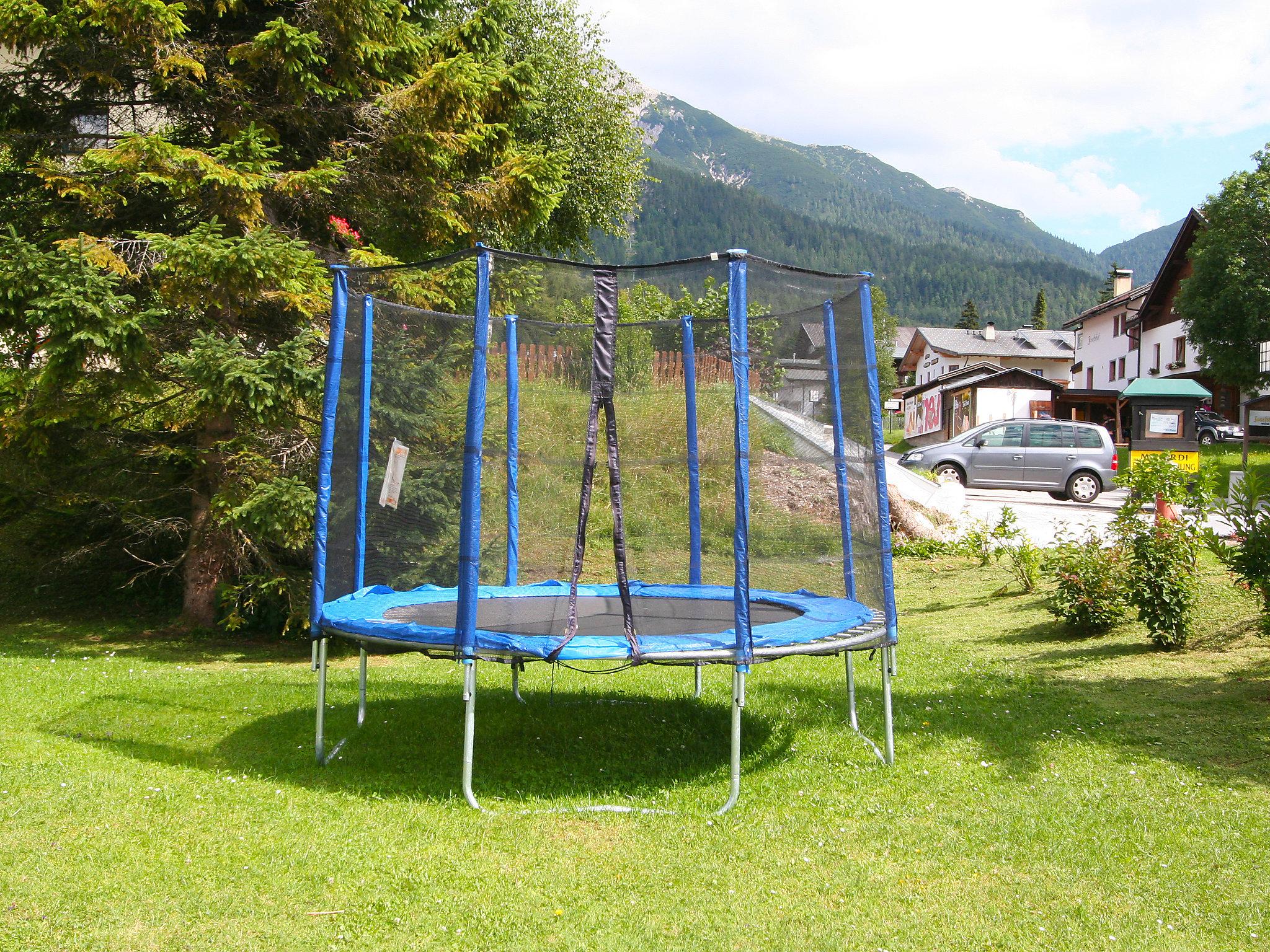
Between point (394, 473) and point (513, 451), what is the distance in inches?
35.5

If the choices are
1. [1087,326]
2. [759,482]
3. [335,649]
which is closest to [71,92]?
[335,649]

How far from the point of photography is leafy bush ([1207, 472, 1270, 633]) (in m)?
5.72

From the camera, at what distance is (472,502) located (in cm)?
439

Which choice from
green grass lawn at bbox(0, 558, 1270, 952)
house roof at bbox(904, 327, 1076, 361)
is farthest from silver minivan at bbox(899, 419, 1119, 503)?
house roof at bbox(904, 327, 1076, 361)

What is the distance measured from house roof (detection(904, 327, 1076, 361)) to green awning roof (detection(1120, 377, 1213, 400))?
5878cm

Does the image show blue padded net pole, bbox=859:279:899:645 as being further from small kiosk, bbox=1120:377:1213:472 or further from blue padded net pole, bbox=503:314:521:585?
small kiosk, bbox=1120:377:1213:472

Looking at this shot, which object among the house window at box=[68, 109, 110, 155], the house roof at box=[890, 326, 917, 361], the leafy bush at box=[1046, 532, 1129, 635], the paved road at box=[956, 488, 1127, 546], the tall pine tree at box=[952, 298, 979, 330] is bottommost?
the leafy bush at box=[1046, 532, 1129, 635]

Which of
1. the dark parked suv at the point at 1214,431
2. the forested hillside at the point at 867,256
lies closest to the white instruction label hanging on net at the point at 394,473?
the dark parked suv at the point at 1214,431

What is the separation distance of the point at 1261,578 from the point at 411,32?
8.16 meters

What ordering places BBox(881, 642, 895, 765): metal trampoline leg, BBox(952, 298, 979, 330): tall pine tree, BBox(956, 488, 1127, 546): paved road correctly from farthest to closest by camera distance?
1. BBox(952, 298, 979, 330): tall pine tree
2. BBox(956, 488, 1127, 546): paved road
3. BBox(881, 642, 895, 765): metal trampoline leg

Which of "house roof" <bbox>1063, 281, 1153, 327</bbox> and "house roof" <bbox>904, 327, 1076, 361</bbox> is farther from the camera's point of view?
"house roof" <bbox>904, 327, 1076, 361</bbox>

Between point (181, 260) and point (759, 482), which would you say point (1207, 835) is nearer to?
point (759, 482)

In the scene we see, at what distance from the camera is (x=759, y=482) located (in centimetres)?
557

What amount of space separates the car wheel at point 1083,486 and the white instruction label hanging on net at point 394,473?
16751 mm
